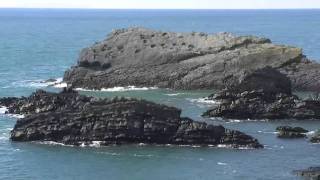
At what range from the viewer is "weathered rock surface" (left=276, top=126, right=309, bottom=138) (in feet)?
249

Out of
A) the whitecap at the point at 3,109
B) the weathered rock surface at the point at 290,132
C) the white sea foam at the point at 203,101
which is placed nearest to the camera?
the weathered rock surface at the point at 290,132

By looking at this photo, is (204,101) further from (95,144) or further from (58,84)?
(95,144)

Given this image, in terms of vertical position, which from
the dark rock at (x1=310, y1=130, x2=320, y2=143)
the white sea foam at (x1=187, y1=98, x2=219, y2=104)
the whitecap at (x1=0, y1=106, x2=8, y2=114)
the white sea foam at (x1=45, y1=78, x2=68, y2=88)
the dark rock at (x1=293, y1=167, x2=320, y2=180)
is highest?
the dark rock at (x1=293, y1=167, x2=320, y2=180)

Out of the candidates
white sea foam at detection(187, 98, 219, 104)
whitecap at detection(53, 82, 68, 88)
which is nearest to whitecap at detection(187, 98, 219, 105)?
white sea foam at detection(187, 98, 219, 104)

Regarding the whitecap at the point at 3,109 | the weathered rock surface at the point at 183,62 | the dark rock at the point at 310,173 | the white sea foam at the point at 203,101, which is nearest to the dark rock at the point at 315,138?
the dark rock at the point at 310,173

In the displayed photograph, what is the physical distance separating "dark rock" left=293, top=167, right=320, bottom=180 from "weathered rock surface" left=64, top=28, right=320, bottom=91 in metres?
47.3

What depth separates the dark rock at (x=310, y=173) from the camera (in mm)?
58250

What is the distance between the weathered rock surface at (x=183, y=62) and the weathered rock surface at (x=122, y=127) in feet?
119

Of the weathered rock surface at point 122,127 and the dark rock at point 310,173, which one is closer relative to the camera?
the dark rock at point 310,173

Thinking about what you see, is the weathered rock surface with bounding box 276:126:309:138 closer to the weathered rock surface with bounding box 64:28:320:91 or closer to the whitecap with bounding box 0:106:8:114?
the weathered rock surface with bounding box 64:28:320:91

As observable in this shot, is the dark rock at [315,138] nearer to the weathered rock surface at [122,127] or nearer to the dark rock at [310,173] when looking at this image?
the weathered rock surface at [122,127]

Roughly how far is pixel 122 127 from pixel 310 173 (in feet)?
68.8

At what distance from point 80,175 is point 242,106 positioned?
29.3 metres

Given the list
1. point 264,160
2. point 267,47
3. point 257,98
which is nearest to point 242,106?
point 257,98
